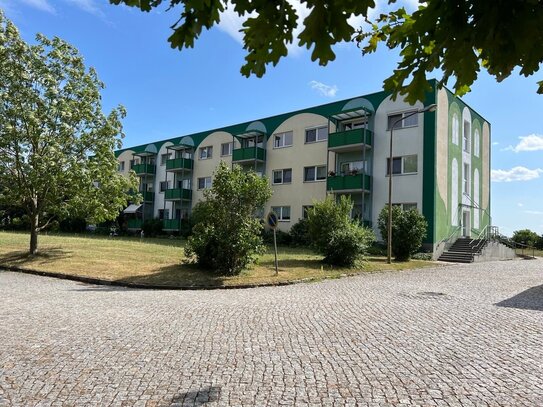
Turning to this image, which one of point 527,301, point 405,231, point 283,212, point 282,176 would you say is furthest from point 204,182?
point 527,301

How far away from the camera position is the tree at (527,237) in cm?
3803

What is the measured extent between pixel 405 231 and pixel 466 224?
12.3 m

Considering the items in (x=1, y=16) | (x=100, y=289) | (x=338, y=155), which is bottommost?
(x=100, y=289)

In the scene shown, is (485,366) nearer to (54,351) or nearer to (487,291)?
(54,351)

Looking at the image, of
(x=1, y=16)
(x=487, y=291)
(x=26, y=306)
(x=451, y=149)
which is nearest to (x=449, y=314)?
(x=487, y=291)

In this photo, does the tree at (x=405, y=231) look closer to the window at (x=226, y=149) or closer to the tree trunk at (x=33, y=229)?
the tree trunk at (x=33, y=229)

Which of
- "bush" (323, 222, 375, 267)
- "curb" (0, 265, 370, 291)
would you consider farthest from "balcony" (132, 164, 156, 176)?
"bush" (323, 222, 375, 267)

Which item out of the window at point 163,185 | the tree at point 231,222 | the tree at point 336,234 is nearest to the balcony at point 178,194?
the window at point 163,185

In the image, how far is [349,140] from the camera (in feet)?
101

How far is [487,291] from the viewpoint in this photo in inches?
503

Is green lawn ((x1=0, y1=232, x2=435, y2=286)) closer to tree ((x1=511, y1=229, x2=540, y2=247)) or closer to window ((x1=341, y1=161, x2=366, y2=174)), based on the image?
window ((x1=341, y1=161, x2=366, y2=174))

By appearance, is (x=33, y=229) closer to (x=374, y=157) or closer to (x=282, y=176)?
(x=282, y=176)

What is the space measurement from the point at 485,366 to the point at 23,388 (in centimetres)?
510

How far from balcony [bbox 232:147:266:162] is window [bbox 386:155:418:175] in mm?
12386
